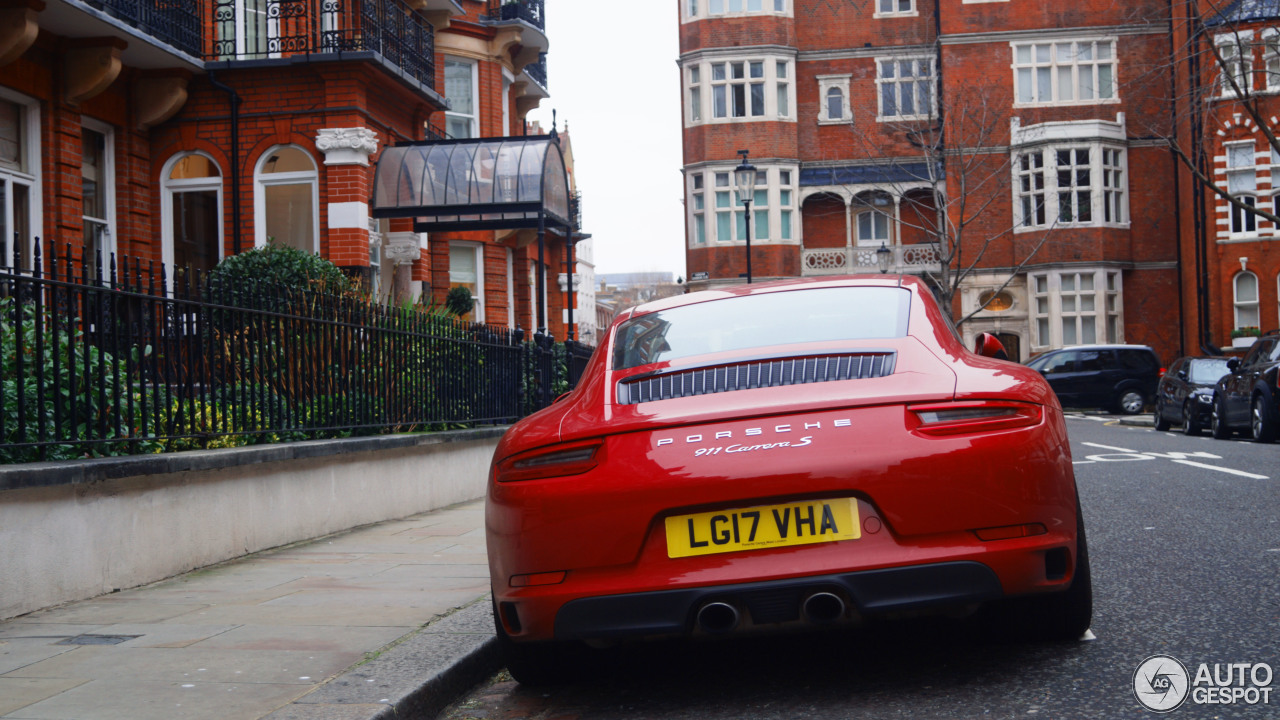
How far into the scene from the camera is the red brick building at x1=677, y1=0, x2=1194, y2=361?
39906 mm

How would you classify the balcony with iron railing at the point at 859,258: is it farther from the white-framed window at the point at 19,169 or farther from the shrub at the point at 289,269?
the white-framed window at the point at 19,169

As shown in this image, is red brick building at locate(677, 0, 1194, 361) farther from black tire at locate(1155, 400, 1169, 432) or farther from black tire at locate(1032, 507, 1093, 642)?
black tire at locate(1032, 507, 1093, 642)

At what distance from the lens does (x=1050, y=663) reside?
4.31 metres

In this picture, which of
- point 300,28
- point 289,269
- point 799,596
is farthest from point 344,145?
point 799,596

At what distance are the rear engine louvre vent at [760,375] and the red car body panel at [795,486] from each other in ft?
0.22

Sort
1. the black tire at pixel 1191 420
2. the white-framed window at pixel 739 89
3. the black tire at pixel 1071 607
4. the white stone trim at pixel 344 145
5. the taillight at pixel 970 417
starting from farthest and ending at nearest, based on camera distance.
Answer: the white-framed window at pixel 739 89, the black tire at pixel 1191 420, the white stone trim at pixel 344 145, the black tire at pixel 1071 607, the taillight at pixel 970 417

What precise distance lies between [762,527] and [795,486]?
0.17m

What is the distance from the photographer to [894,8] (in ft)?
141

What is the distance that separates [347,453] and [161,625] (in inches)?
151

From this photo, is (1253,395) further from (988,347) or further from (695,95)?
(695,95)

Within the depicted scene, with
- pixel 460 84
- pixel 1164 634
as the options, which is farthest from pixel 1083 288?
pixel 1164 634

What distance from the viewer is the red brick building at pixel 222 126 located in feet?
48.7

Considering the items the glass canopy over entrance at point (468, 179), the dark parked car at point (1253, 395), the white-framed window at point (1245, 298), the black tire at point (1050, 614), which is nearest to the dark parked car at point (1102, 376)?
the white-framed window at point (1245, 298)

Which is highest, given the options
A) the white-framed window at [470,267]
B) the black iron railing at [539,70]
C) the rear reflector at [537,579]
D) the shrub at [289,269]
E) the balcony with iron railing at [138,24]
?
the black iron railing at [539,70]
